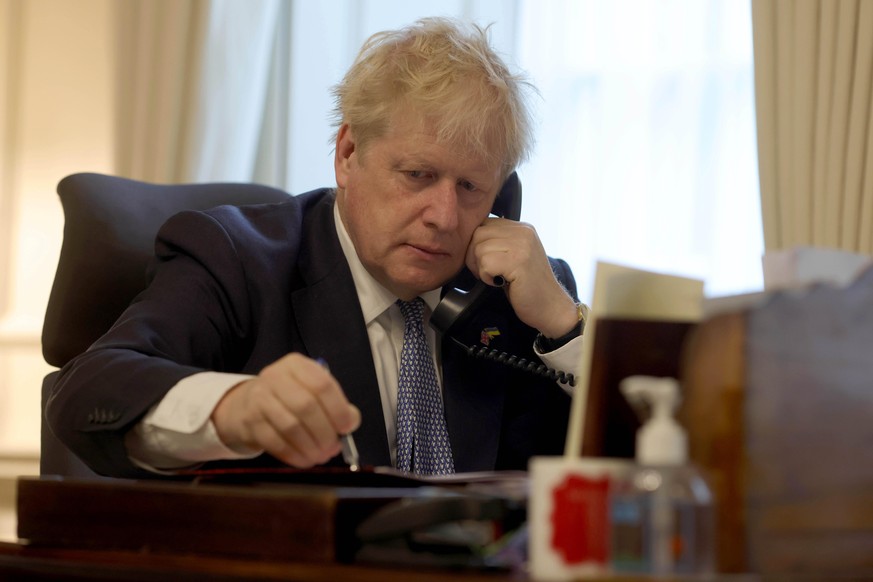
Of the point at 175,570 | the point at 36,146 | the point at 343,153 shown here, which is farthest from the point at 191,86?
the point at 175,570

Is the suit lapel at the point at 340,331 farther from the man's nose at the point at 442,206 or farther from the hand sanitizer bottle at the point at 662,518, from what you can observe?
the hand sanitizer bottle at the point at 662,518

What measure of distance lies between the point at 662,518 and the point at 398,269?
3.42 ft

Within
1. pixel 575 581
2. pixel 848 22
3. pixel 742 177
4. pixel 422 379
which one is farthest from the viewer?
pixel 742 177

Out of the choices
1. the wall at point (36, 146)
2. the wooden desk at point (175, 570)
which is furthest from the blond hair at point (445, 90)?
the wall at point (36, 146)

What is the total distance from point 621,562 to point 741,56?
2068 mm

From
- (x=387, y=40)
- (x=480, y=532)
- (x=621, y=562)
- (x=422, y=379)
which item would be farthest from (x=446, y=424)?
(x=621, y=562)

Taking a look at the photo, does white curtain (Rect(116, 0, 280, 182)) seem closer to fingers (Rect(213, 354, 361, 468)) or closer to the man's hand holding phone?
the man's hand holding phone

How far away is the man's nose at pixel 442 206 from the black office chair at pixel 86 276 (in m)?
0.49

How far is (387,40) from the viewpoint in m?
1.80

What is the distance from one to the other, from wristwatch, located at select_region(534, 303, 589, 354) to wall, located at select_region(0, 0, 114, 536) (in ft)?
6.17

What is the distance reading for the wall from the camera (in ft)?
10.6

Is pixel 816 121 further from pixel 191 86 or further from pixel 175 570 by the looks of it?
pixel 175 570

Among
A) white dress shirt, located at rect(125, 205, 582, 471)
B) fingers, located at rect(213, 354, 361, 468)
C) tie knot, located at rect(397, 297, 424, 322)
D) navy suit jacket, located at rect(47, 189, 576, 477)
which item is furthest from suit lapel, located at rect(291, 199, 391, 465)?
fingers, located at rect(213, 354, 361, 468)

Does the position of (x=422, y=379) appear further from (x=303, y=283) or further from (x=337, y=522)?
(x=337, y=522)
